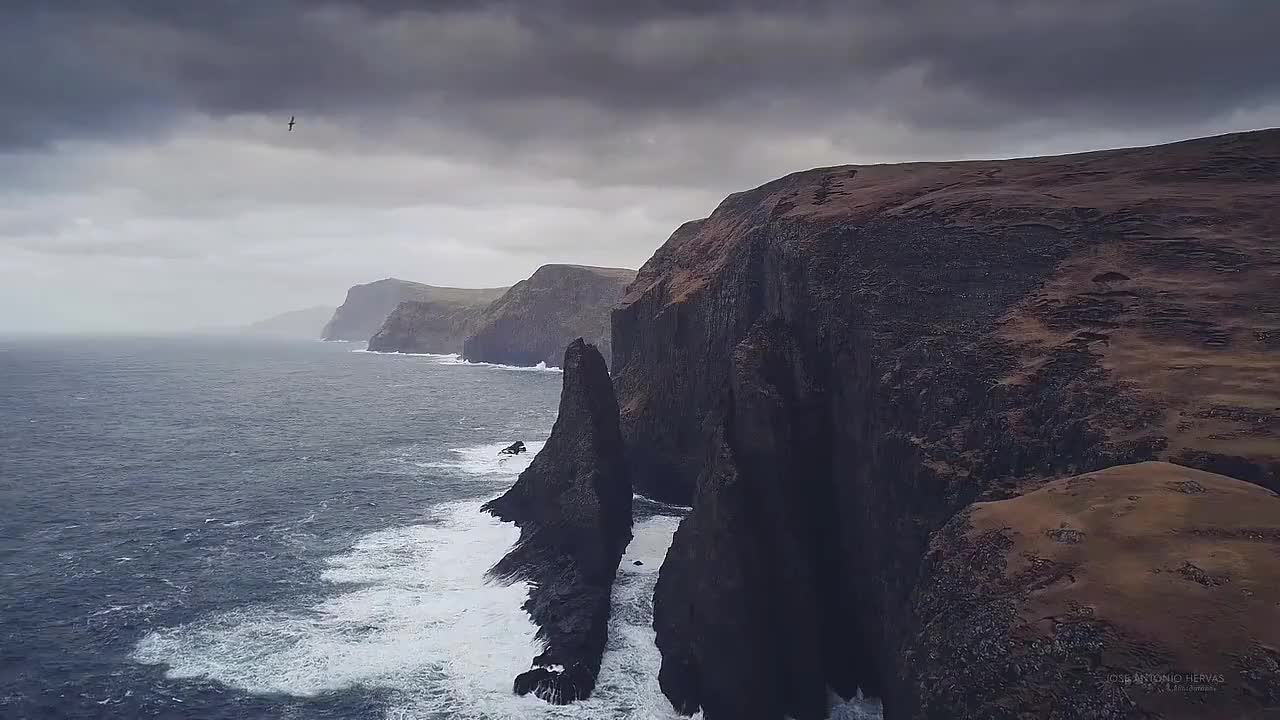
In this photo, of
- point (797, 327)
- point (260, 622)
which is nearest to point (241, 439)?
point (260, 622)

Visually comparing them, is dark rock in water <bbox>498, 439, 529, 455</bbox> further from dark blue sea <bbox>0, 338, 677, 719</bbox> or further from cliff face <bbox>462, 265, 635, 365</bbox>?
cliff face <bbox>462, 265, 635, 365</bbox>

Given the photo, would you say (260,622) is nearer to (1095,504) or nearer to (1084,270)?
(1095,504)

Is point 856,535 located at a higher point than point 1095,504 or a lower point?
lower

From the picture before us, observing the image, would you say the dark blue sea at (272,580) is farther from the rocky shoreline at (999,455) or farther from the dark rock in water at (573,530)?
the rocky shoreline at (999,455)

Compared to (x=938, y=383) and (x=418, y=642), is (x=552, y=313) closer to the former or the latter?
(x=418, y=642)

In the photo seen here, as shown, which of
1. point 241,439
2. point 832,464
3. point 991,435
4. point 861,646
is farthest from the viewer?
point 241,439

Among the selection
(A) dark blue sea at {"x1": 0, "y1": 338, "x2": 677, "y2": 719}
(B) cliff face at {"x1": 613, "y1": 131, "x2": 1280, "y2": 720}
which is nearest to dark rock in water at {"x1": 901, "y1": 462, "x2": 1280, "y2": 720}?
(B) cliff face at {"x1": 613, "y1": 131, "x2": 1280, "y2": 720}
